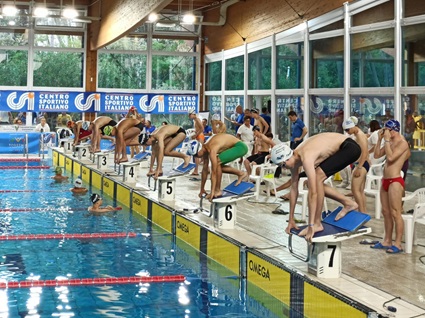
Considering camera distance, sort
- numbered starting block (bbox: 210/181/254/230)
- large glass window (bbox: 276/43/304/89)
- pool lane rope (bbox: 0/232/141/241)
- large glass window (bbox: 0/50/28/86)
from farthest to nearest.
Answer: large glass window (bbox: 0/50/28/86)
large glass window (bbox: 276/43/304/89)
pool lane rope (bbox: 0/232/141/241)
numbered starting block (bbox: 210/181/254/230)

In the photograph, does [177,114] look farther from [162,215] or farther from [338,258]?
[338,258]

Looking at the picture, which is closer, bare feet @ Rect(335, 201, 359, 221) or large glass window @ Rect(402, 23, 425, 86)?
bare feet @ Rect(335, 201, 359, 221)

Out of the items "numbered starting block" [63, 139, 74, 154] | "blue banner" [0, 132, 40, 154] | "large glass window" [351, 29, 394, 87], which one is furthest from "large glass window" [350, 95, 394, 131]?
"blue banner" [0, 132, 40, 154]

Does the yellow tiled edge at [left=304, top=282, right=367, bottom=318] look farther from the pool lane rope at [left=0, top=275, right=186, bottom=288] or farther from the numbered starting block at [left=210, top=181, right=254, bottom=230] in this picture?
the numbered starting block at [left=210, top=181, right=254, bottom=230]

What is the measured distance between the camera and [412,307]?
14.8ft

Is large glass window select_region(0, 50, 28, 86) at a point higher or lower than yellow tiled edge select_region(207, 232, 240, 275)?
higher

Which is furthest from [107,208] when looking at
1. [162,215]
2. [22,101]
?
[22,101]

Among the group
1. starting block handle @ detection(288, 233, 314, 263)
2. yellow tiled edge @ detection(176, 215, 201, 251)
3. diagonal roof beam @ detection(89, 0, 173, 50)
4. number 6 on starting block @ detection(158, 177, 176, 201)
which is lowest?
yellow tiled edge @ detection(176, 215, 201, 251)

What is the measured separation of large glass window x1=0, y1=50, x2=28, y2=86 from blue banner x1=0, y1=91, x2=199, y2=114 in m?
0.81

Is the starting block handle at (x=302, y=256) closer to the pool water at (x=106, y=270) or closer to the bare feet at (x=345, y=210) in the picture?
the bare feet at (x=345, y=210)

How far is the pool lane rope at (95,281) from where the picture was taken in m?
5.97

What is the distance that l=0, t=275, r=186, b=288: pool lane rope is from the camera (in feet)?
19.6

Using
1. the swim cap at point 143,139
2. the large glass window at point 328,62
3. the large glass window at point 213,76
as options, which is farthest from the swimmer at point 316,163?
the large glass window at point 213,76

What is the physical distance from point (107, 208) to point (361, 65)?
17.7 ft
